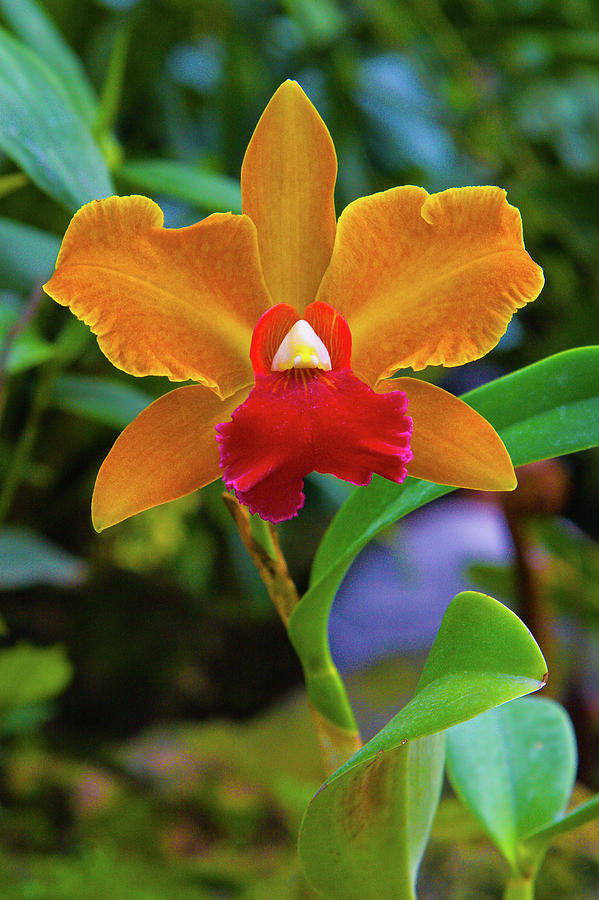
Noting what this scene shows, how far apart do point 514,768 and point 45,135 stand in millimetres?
565

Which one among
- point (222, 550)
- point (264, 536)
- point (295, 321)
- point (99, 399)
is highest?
point (295, 321)

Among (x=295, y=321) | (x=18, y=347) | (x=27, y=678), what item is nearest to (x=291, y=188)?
(x=295, y=321)

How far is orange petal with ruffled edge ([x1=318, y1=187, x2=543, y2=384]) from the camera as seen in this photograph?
1.28 feet

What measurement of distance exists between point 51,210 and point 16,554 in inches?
22.6

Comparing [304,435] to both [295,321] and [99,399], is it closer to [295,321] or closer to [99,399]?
[295,321]

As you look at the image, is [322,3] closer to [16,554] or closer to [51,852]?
[16,554]

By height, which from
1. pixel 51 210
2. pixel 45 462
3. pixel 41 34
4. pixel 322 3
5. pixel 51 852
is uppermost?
pixel 41 34

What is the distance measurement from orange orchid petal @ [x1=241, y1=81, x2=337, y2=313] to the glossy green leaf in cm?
13

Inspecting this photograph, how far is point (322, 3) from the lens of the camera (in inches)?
60.4

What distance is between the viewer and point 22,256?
0.74m

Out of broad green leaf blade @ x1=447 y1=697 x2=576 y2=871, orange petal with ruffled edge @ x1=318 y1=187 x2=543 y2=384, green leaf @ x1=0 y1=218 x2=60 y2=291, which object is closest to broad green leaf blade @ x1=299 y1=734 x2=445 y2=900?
broad green leaf blade @ x1=447 y1=697 x2=576 y2=871

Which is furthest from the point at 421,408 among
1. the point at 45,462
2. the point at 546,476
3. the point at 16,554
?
the point at 45,462

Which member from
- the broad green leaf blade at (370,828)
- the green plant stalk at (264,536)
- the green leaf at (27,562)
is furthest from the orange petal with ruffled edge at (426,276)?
the green leaf at (27,562)

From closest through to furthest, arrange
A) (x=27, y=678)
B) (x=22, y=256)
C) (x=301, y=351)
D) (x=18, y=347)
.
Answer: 1. (x=301, y=351)
2. (x=18, y=347)
3. (x=22, y=256)
4. (x=27, y=678)
